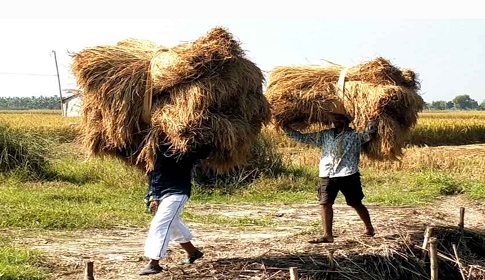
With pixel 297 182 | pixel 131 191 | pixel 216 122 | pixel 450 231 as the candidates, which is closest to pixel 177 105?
pixel 216 122

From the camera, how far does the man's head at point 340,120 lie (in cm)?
647

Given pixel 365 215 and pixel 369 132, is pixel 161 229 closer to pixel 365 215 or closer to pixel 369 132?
pixel 369 132

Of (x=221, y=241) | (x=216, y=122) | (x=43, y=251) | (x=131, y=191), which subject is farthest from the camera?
(x=131, y=191)

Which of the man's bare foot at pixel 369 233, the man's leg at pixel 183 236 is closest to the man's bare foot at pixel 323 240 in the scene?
the man's bare foot at pixel 369 233

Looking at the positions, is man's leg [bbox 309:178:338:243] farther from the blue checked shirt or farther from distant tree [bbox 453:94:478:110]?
distant tree [bbox 453:94:478:110]

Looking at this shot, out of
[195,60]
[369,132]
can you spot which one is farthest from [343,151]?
[195,60]

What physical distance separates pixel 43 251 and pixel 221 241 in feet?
6.06

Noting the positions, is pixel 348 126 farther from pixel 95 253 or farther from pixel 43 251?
pixel 43 251

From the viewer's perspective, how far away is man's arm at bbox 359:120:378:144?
6223 mm

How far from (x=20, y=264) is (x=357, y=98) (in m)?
3.34

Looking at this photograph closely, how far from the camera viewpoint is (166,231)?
5.17 metres

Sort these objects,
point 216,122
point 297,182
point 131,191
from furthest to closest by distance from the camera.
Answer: point 297,182
point 131,191
point 216,122

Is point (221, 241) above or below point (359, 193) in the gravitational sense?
below

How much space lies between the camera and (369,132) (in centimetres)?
628
